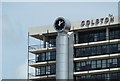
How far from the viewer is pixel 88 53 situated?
352ft

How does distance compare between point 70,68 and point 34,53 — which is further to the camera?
point 34,53

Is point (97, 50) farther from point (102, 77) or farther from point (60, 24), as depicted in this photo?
point (60, 24)

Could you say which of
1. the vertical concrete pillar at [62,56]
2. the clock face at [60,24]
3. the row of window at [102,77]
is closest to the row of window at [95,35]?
the vertical concrete pillar at [62,56]

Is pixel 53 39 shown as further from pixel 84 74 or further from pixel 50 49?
pixel 84 74

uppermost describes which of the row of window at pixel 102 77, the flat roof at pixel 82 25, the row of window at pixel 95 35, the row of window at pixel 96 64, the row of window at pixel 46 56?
the flat roof at pixel 82 25

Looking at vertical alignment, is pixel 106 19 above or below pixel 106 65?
above

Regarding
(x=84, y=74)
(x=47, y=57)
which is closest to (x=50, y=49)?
(x=47, y=57)

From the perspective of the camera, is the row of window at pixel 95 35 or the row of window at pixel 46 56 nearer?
the row of window at pixel 95 35

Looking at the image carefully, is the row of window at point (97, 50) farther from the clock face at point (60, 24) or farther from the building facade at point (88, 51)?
the clock face at point (60, 24)

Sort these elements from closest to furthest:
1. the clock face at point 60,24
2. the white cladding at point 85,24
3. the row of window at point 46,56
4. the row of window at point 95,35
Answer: the white cladding at point 85,24, the clock face at point 60,24, the row of window at point 95,35, the row of window at point 46,56

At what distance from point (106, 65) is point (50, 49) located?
506 inches

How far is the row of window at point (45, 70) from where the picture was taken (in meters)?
109

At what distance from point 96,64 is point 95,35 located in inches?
258

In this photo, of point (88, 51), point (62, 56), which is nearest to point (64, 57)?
point (62, 56)
